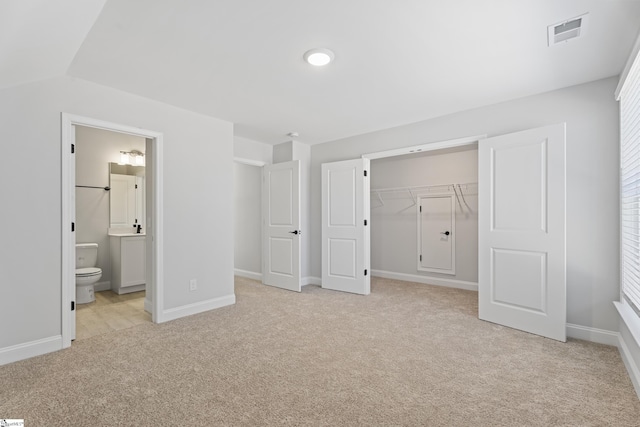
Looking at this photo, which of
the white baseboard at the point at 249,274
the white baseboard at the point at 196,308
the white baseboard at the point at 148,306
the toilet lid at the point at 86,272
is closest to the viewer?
the white baseboard at the point at 196,308

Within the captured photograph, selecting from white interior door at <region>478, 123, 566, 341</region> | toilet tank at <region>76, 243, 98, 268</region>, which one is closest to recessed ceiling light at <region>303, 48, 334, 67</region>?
white interior door at <region>478, 123, 566, 341</region>

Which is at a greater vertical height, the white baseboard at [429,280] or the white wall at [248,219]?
the white wall at [248,219]

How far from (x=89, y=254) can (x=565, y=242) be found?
598cm

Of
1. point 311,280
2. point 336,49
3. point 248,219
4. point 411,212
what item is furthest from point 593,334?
point 248,219

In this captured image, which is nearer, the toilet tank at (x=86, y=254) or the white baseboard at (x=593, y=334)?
the white baseboard at (x=593, y=334)

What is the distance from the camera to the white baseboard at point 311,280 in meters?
5.23

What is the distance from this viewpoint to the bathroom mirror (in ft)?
16.7

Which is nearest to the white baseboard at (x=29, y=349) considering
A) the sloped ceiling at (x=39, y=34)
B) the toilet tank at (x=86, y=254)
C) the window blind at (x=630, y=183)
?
the sloped ceiling at (x=39, y=34)

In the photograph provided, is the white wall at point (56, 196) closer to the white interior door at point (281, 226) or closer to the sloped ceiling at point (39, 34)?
the sloped ceiling at point (39, 34)

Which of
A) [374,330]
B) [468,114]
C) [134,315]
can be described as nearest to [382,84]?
[468,114]

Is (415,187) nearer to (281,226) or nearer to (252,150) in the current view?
(281,226)

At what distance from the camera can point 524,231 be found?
10.1 ft

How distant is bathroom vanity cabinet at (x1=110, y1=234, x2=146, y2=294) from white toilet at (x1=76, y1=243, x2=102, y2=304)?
0.28 meters

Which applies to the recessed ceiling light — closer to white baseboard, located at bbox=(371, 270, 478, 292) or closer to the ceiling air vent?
the ceiling air vent
